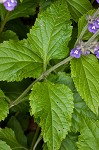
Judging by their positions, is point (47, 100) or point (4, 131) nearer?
point (47, 100)

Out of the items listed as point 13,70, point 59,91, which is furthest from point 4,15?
point 59,91

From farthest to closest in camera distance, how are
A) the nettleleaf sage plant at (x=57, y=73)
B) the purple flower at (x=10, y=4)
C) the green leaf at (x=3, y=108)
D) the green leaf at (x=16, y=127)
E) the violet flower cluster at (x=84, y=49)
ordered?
1. the green leaf at (x=16, y=127)
2. the green leaf at (x=3, y=108)
3. the nettleleaf sage plant at (x=57, y=73)
4. the violet flower cluster at (x=84, y=49)
5. the purple flower at (x=10, y=4)

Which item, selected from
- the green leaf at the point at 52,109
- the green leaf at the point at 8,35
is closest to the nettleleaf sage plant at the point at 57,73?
the green leaf at the point at 52,109

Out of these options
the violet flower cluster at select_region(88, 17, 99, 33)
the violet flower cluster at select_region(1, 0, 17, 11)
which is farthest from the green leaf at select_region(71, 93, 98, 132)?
the violet flower cluster at select_region(1, 0, 17, 11)

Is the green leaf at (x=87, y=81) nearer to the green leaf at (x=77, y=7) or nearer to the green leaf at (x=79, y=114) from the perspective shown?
the green leaf at (x=79, y=114)

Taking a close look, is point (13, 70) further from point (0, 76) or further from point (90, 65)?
point (90, 65)

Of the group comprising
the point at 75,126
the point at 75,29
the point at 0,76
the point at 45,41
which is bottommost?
the point at 75,126
